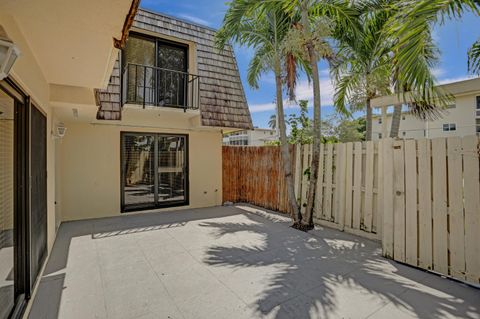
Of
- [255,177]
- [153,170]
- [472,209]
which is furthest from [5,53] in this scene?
[255,177]

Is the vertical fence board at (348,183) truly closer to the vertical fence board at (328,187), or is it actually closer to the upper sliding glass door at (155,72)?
the vertical fence board at (328,187)

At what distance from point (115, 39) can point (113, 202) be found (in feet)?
19.1

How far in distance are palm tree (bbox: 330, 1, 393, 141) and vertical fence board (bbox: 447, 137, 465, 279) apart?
312cm

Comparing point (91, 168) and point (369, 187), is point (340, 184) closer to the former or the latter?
point (369, 187)

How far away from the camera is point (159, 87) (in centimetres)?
757

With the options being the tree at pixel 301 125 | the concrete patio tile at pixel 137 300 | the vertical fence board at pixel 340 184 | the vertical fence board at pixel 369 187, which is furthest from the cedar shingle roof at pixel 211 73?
the concrete patio tile at pixel 137 300

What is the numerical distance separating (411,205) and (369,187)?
140cm

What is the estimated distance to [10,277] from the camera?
2570 mm

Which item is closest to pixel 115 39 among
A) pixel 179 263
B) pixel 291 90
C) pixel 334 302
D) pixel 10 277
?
pixel 10 277

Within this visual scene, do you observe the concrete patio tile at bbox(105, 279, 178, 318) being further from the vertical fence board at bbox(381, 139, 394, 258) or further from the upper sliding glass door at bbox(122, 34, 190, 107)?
the upper sliding glass door at bbox(122, 34, 190, 107)

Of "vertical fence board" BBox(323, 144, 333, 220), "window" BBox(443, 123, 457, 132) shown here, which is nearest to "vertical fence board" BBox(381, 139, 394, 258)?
"vertical fence board" BBox(323, 144, 333, 220)

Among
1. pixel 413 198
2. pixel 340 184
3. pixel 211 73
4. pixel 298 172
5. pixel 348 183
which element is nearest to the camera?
pixel 413 198

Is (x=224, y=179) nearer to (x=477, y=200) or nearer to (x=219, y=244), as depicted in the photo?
(x=219, y=244)

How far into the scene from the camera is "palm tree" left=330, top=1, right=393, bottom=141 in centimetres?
639
